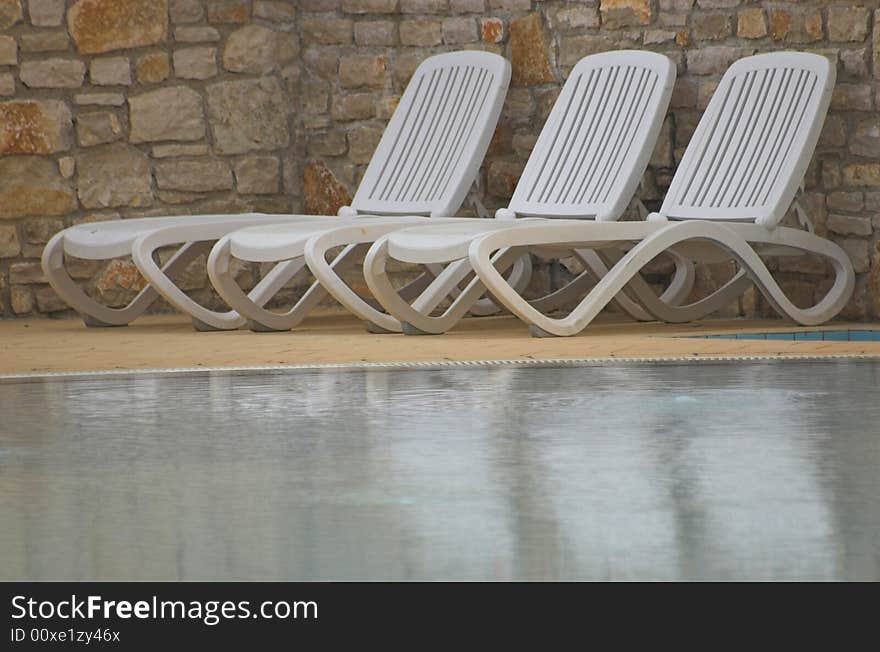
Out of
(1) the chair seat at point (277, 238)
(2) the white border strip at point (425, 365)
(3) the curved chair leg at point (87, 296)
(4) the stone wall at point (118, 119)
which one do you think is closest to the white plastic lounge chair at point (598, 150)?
(1) the chair seat at point (277, 238)

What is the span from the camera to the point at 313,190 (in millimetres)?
8711

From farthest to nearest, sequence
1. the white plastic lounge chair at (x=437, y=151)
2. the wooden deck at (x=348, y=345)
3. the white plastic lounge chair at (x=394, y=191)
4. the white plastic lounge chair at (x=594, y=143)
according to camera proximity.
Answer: the white plastic lounge chair at (x=437, y=151) → the white plastic lounge chair at (x=394, y=191) → the white plastic lounge chair at (x=594, y=143) → the wooden deck at (x=348, y=345)

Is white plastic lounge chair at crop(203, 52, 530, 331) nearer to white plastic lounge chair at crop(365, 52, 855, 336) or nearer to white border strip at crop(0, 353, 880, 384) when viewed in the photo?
white plastic lounge chair at crop(365, 52, 855, 336)

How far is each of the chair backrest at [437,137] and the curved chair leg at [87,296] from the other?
36.9 inches

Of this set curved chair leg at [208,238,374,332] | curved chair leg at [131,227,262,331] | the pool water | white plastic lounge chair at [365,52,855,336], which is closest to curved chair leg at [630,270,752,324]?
white plastic lounge chair at [365,52,855,336]

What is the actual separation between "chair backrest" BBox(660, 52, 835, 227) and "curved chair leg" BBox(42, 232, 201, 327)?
2.13 meters

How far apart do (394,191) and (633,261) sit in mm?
1927

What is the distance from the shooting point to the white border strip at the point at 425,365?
5.14m

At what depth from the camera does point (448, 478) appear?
10.2 feet

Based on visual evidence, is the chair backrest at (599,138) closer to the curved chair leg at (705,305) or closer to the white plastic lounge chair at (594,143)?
the white plastic lounge chair at (594,143)

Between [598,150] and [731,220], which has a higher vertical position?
[598,150]

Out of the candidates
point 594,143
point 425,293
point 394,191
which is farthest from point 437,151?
point 425,293

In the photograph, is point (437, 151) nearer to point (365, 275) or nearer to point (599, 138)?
point (599, 138)
